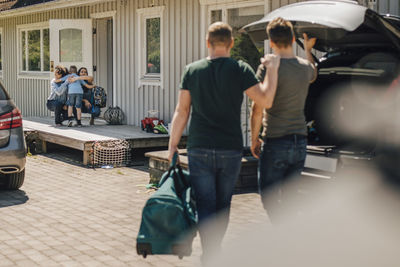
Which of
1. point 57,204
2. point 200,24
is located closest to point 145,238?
point 57,204

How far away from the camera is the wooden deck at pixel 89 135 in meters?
11.2

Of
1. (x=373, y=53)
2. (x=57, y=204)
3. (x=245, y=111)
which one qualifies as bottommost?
(x=57, y=204)

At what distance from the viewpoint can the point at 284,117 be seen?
16.0ft

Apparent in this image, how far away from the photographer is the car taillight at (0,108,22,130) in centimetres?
821

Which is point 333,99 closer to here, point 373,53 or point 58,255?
point 373,53

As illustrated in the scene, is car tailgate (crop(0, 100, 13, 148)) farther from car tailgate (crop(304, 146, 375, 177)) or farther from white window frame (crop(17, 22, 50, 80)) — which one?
white window frame (crop(17, 22, 50, 80))

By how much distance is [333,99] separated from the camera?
251 inches

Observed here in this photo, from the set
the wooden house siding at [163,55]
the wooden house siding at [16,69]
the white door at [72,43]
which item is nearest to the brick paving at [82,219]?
the wooden house siding at [163,55]

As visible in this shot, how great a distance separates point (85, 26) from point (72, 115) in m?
2.75

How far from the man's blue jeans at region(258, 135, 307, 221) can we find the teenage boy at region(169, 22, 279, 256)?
282 mm

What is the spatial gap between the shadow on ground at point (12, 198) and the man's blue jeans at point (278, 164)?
401cm

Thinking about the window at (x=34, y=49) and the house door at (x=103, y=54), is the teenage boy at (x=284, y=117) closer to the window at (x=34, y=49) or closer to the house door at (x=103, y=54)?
the house door at (x=103, y=54)

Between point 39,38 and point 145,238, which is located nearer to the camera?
point 145,238

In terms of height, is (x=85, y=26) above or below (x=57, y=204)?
above
